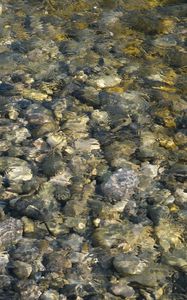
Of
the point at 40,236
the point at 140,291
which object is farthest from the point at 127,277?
the point at 40,236

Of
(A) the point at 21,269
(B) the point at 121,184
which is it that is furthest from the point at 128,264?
(B) the point at 121,184

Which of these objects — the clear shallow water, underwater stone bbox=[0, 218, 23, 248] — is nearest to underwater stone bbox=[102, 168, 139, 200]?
the clear shallow water

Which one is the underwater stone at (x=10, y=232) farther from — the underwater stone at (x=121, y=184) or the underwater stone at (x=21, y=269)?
the underwater stone at (x=121, y=184)

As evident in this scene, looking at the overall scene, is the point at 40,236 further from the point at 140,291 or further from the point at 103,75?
the point at 103,75

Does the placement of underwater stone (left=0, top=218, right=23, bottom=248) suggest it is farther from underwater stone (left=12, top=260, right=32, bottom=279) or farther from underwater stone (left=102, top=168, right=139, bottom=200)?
underwater stone (left=102, top=168, right=139, bottom=200)

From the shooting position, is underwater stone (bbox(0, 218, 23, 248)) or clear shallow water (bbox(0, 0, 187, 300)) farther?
underwater stone (bbox(0, 218, 23, 248))

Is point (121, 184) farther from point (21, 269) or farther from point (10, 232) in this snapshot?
point (21, 269)

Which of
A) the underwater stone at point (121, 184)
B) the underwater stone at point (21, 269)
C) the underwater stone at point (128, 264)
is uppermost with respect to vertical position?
the underwater stone at point (121, 184)

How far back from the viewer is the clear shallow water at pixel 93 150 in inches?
200

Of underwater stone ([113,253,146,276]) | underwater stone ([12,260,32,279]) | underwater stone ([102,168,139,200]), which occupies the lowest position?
underwater stone ([113,253,146,276])

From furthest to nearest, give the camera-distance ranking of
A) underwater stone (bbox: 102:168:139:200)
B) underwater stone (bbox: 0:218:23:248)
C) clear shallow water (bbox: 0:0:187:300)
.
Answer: underwater stone (bbox: 102:168:139:200) < underwater stone (bbox: 0:218:23:248) < clear shallow water (bbox: 0:0:187:300)

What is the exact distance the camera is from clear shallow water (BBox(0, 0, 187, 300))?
16.6ft

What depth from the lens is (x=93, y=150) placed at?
642 centimetres

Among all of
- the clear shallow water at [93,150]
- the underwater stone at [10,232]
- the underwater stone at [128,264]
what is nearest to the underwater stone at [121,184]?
the clear shallow water at [93,150]
